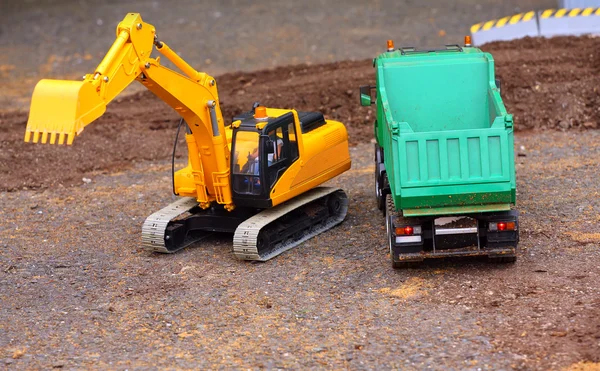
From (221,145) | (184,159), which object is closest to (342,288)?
(221,145)

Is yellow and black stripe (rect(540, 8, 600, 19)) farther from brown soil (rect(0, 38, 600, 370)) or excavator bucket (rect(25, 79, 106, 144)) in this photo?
excavator bucket (rect(25, 79, 106, 144))

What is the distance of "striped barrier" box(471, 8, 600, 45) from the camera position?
20.6 metres

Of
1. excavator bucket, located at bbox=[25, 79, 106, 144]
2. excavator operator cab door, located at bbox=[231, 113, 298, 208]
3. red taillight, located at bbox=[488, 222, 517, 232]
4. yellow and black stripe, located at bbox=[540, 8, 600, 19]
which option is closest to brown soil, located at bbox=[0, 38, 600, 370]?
red taillight, located at bbox=[488, 222, 517, 232]

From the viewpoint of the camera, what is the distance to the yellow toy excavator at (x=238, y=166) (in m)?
11.1

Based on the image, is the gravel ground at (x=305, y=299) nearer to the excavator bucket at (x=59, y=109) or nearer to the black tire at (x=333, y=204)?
the black tire at (x=333, y=204)

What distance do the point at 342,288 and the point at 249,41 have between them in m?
15.2

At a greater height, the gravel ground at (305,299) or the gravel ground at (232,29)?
the gravel ground at (232,29)

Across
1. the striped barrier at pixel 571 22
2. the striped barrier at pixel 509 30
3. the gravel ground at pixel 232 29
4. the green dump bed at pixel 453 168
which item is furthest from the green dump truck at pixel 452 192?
the gravel ground at pixel 232 29

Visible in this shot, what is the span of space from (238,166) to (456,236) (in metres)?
3.02

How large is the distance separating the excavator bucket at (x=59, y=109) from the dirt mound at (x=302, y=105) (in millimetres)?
6036

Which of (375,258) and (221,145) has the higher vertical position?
(221,145)

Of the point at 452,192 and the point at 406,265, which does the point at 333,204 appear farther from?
the point at 452,192

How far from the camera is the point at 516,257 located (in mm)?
11328

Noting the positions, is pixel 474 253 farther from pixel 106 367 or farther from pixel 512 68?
pixel 512 68
